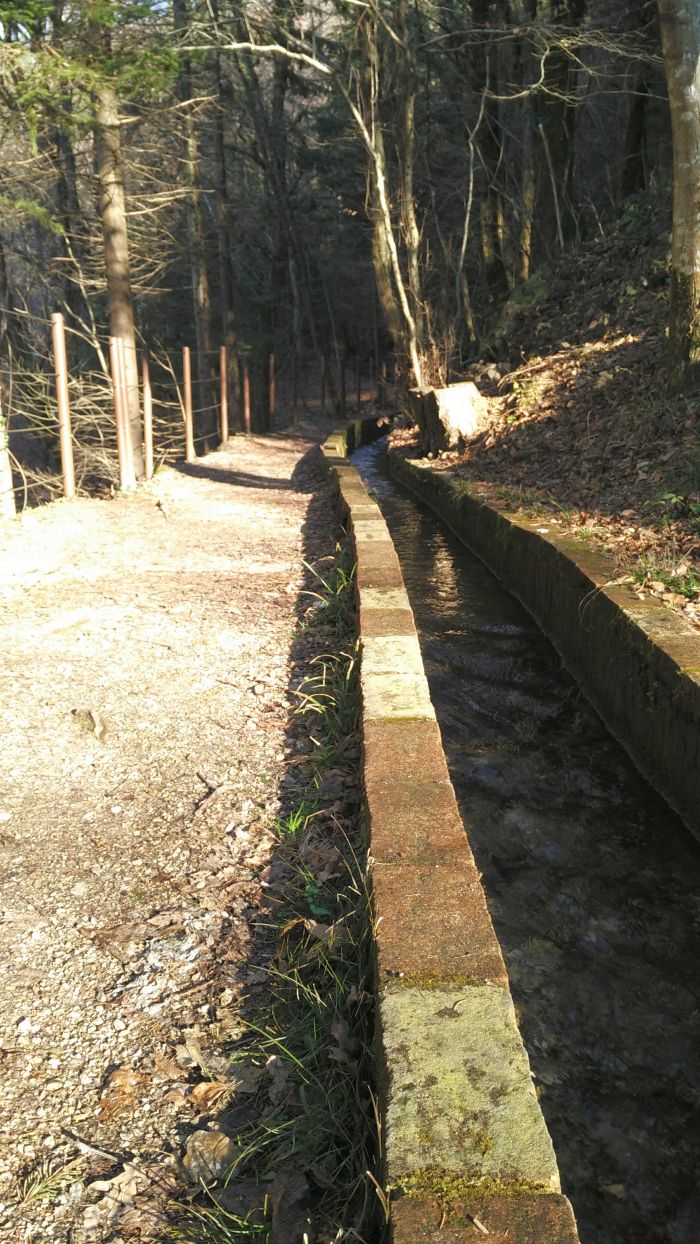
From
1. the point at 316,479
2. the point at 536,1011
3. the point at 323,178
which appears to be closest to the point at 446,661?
→ the point at 536,1011

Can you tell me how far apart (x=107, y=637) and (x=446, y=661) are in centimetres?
222

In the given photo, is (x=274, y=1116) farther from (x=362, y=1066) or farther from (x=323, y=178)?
(x=323, y=178)

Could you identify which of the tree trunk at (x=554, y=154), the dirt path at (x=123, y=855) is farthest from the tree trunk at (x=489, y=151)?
the dirt path at (x=123, y=855)

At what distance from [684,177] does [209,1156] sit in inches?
297

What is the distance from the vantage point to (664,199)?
12.9 m

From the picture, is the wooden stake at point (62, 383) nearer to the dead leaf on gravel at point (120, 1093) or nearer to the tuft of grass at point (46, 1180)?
the dead leaf on gravel at point (120, 1093)

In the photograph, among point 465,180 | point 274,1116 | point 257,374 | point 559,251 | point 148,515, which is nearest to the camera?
point 274,1116

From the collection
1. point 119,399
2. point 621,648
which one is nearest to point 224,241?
point 119,399

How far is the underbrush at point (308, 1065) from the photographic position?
1.72 meters

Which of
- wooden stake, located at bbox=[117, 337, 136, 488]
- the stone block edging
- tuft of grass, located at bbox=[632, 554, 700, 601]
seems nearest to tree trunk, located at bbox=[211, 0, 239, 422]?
wooden stake, located at bbox=[117, 337, 136, 488]

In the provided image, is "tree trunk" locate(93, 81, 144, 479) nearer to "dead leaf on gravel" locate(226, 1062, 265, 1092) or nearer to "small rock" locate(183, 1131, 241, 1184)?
"dead leaf on gravel" locate(226, 1062, 265, 1092)

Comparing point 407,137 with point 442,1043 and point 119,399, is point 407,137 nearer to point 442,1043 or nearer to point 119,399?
point 119,399

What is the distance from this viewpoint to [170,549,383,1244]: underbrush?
1717 mm

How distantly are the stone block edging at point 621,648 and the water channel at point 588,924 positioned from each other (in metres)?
0.14
